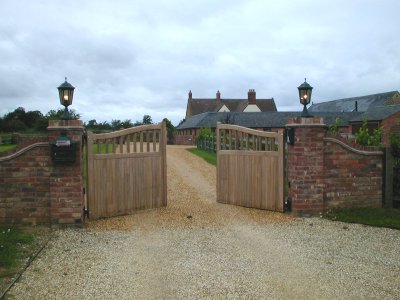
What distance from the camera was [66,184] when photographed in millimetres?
7367

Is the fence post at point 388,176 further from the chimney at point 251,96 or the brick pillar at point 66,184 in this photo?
the chimney at point 251,96

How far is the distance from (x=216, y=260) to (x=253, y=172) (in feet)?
12.1

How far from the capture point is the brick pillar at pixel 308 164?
26.3ft

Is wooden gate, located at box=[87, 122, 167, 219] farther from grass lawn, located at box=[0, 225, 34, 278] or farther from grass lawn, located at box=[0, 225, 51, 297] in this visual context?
grass lawn, located at box=[0, 225, 34, 278]

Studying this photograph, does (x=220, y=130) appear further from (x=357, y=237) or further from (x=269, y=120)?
(x=269, y=120)

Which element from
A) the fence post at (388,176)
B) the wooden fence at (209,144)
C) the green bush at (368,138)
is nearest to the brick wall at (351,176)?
the fence post at (388,176)

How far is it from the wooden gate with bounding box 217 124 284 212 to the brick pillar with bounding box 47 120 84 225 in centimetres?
349

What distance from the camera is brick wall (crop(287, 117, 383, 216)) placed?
316 inches

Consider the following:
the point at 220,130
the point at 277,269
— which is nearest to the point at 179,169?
the point at 220,130

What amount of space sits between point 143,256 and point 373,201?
5.40m

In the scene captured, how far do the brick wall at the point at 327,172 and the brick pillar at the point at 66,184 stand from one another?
14.2ft

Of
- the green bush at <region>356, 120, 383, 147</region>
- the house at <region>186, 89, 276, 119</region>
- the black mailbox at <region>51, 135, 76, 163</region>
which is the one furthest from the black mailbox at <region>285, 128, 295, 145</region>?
the house at <region>186, 89, 276, 119</region>

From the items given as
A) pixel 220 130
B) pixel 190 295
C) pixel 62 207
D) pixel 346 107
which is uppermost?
pixel 346 107

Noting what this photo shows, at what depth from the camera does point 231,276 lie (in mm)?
4930
